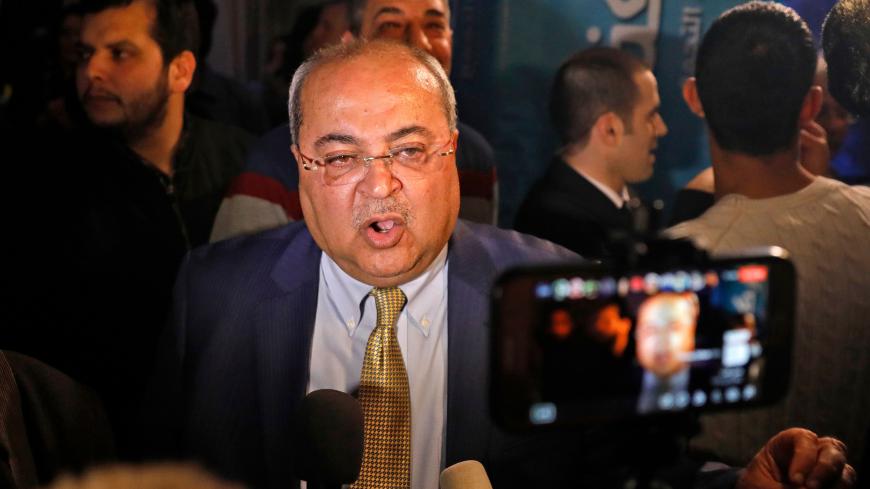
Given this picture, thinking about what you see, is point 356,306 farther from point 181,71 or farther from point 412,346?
point 181,71

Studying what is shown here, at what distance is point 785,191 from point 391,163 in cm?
118

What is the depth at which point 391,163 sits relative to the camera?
2102 millimetres

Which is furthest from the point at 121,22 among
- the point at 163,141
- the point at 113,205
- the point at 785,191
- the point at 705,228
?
the point at 785,191

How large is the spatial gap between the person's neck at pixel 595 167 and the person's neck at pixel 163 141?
43.5 inches

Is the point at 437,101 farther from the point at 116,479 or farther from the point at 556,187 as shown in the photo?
the point at 116,479

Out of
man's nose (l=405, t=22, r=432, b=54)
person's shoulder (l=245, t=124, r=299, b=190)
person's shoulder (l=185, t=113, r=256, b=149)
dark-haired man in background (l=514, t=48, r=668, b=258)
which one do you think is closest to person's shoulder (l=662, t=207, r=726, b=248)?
dark-haired man in background (l=514, t=48, r=668, b=258)

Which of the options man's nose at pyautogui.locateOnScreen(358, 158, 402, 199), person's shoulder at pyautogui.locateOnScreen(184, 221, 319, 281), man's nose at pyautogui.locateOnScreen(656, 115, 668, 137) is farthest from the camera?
man's nose at pyautogui.locateOnScreen(656, 115, 668, 137)

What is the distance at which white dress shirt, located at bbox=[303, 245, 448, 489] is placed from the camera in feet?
7.24

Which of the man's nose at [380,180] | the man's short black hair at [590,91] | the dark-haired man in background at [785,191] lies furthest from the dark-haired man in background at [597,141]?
the man's nose at [380,180]

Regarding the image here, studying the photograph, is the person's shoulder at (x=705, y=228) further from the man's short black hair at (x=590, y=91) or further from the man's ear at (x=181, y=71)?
the man's ear at (x=181, y=71)

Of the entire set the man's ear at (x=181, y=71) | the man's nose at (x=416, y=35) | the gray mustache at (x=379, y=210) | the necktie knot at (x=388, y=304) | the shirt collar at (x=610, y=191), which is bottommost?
the necktie knot at (x=388, y=304)

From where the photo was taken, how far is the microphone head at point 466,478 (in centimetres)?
149

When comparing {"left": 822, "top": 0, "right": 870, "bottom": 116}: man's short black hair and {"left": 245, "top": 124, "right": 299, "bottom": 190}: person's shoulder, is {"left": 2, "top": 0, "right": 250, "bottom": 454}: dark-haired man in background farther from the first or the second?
{"left": 822, "top": 0, "right": 870, "bottom": 116}: man's short black hair

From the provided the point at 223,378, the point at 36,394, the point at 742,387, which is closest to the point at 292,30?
the point at 223,378
